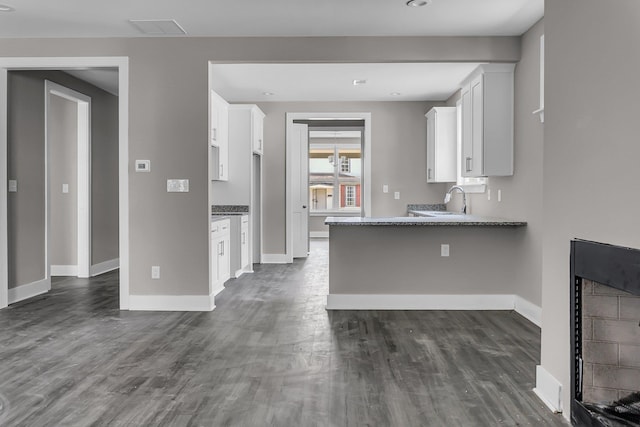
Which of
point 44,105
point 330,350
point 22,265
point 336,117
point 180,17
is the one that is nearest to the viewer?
point 330,350

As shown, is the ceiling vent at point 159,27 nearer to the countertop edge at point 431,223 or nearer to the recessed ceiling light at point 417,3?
the recessed ceiling light at point 417,3

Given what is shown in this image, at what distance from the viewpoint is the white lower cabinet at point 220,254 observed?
488cm

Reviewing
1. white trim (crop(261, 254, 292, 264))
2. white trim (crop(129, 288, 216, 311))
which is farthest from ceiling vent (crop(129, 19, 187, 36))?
white trim (crop(261, 254, 292, 264))

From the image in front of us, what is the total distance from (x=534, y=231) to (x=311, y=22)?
2.57 meters

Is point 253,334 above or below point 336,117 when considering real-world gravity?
below

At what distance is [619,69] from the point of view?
180 cm

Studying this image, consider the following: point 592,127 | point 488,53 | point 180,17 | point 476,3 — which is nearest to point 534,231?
point 488,53

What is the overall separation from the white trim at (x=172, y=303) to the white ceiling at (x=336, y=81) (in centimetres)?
244

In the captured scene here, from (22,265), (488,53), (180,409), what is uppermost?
(488,53)

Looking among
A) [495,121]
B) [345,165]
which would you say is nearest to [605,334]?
[495,121]

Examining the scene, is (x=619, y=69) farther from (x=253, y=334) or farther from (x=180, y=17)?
(x=180, y=17)

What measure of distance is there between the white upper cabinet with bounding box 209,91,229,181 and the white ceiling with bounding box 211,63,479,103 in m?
0.26

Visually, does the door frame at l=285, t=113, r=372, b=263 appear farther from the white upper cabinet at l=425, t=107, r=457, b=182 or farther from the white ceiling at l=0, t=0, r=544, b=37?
the white ceiling at l=0, t=0, r=544, b=37

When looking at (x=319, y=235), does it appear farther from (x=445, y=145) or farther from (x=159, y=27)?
(x=159, y=27)
